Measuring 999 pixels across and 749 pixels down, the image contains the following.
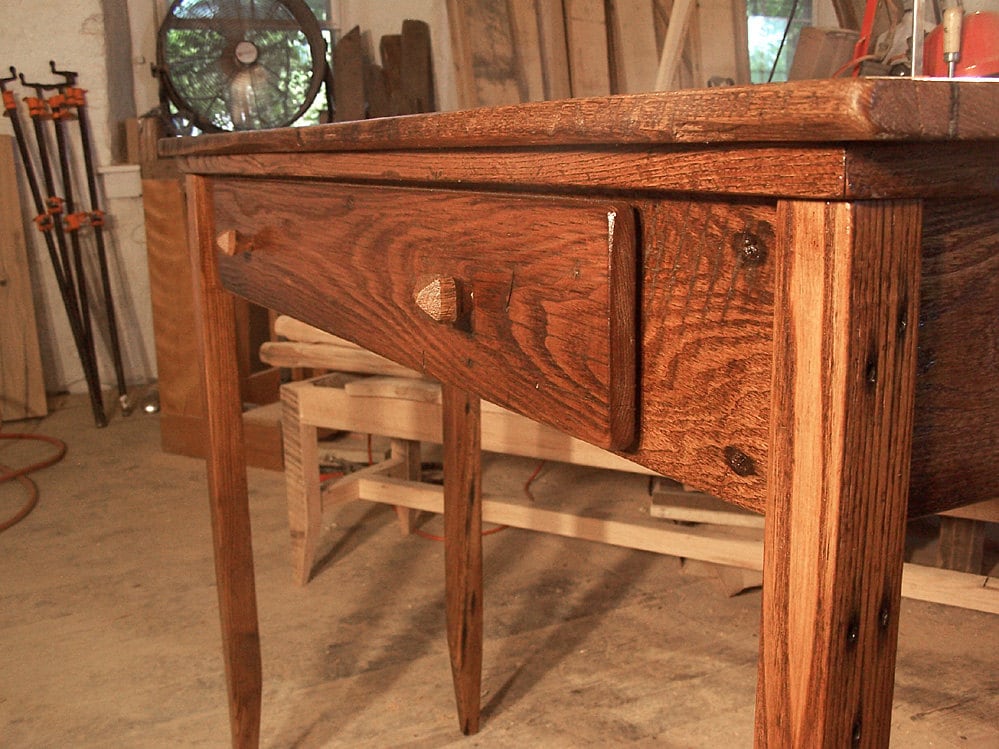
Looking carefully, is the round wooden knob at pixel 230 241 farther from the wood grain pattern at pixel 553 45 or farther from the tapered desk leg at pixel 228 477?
the wood grain pattern at pixel 553 45

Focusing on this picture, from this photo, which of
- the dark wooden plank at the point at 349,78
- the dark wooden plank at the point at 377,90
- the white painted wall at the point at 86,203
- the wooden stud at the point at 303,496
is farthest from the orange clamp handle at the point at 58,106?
the wooden stud at the point at 303,496

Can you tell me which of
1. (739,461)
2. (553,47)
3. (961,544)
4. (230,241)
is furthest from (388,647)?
(553,47)

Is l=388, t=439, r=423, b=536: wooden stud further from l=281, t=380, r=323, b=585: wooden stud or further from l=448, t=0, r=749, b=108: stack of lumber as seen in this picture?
l=448, t=0, r=749, b=108: stack of lumber

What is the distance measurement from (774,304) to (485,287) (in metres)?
0.28

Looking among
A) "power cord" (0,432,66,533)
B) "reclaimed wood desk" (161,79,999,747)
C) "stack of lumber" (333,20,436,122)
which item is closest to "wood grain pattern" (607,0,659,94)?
"stack of lumber" (333,20,436,122)

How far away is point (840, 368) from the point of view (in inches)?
16.0

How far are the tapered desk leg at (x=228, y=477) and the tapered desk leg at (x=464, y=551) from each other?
1.06 feet

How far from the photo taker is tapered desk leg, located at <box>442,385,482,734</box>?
5.03ft

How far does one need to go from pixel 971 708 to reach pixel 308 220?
1.36 meters

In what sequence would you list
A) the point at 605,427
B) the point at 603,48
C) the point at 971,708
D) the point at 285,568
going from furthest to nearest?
the point at 603,48 < the point at 285,568 < the point at 971,708 < the point at 605,427

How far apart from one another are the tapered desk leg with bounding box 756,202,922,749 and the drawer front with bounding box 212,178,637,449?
0.46 ft

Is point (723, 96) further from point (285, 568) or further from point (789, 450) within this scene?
point (285, 568)

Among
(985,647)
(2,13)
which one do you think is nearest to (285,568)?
(985,647)

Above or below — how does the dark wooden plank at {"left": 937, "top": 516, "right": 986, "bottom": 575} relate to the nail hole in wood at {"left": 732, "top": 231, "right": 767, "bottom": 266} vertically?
below
